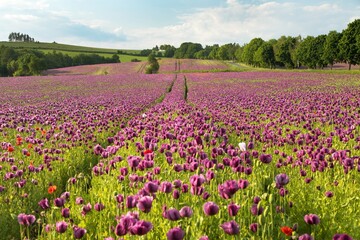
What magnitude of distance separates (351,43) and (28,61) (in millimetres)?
74493

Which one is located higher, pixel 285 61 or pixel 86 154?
pixel 285 61

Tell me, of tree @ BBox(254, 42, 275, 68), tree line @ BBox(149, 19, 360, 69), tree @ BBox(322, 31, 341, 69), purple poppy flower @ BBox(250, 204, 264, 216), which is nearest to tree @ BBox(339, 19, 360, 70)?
tree line @ BBox(149, 19, 360, 69)

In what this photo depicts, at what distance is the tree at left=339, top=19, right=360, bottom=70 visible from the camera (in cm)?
6009

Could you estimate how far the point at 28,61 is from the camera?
89375mm

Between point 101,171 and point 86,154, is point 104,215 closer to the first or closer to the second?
point 101,171

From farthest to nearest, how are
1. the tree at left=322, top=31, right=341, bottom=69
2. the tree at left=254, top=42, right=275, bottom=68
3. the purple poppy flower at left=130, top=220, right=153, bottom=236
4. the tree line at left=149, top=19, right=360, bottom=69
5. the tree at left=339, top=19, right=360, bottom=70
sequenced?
the tree at left=254, top=42, right=275, bottom=68 < the tree at left=322, top=31, right=341, bottom=69 < the tree line at left=149, top=19, right=360, bottom=69 < the tree at left=339, top=19, right=360, bottom=70 < the purple poppy flower at left=130, top=220, right=153, bottom=236

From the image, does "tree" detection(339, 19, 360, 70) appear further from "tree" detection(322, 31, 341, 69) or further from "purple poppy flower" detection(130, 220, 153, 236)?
"purple poppy flower" detection(130, 220, 153, 236)

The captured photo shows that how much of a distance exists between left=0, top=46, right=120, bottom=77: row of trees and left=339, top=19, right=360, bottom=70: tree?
228 ft

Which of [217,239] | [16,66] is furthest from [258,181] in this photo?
[16,66]

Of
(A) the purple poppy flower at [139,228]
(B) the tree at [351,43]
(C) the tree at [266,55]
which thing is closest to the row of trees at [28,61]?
(C) the tree at [266,55]

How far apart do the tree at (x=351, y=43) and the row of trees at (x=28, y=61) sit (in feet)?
228

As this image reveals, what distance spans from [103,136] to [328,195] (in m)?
7.56

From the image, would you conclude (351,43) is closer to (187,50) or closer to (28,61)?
(28,61)

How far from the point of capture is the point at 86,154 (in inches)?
329
